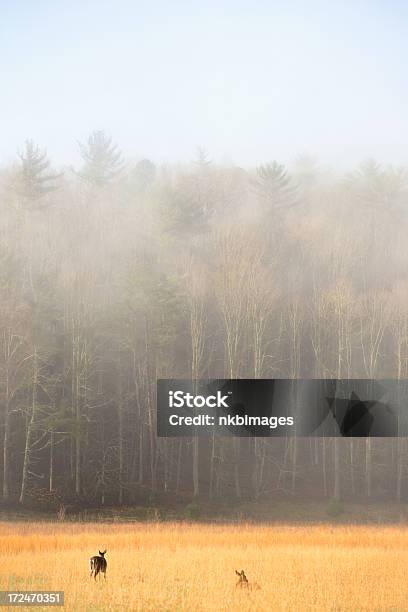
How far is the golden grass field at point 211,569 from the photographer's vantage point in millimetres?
13959

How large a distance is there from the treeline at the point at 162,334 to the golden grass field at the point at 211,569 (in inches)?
556

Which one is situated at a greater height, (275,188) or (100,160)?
(100,160)

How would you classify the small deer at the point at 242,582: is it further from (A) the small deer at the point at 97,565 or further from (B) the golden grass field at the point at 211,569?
(A) the small deer at the point at 97,565

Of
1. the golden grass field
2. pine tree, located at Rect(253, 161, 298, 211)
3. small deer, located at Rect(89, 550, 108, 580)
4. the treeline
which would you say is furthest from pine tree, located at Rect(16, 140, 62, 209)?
small deer, located at Rect(89, 550, 108, 580)

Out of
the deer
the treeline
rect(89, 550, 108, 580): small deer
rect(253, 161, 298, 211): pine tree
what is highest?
rect(253, 161, 298, 211): pine tree

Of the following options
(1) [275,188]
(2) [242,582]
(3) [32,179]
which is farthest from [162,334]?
(1) [275,188]

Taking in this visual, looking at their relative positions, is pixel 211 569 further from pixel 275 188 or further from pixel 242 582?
pixel 275 188

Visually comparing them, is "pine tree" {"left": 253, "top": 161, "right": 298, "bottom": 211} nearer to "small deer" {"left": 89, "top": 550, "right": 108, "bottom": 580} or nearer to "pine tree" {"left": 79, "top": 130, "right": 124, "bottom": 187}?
"pine tree" {"left": 79, "top": 130, "right": 124, "bottom": 187}

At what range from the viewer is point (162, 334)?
4534 centimetres

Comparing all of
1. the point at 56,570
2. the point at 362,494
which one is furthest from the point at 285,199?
the point at 56,570

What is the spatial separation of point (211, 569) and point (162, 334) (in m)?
28.3

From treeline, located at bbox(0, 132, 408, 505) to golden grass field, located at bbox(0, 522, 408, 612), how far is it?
14130 millimetres

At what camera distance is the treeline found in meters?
40.9

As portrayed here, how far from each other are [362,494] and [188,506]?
13183 mm
